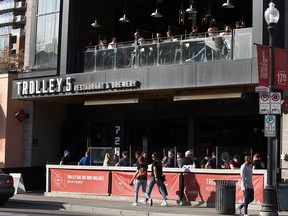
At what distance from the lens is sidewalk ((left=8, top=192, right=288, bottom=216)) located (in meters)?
16.9

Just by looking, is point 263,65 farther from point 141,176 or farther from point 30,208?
point 30,208

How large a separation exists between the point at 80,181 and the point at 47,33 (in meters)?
8.65

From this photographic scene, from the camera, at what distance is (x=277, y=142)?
20172 mm

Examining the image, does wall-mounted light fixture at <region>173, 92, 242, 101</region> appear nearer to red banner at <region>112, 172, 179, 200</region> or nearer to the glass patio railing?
the glass patio railing

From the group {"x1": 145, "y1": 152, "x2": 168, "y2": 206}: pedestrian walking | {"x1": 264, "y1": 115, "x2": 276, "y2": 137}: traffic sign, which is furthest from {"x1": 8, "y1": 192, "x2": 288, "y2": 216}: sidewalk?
{"x1": 264, "y1": 115, "x2": 276, "y2": 137}: traffic sign

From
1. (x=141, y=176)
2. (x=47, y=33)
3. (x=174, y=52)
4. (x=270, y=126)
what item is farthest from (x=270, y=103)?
(x=47, y=33)

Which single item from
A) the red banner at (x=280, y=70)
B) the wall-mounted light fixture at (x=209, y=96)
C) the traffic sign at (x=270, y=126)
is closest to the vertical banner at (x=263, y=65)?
the red banner at (x=280, y=70)

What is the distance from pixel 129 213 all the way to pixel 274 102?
5.77 m

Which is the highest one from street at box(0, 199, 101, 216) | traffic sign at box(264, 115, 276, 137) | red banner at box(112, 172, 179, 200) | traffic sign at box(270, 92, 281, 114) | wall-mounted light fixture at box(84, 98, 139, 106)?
wall-mounted light fixture at box(84, 98, 139, 106)

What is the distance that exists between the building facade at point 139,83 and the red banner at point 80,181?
197 centimetres

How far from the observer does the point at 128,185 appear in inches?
803

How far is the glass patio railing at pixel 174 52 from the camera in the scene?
67.9 feet

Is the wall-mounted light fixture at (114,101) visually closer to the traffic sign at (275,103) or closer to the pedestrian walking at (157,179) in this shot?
the pedestrian walking at (157,179)

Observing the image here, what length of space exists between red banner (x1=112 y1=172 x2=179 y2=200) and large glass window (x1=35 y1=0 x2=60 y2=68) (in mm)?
7771
